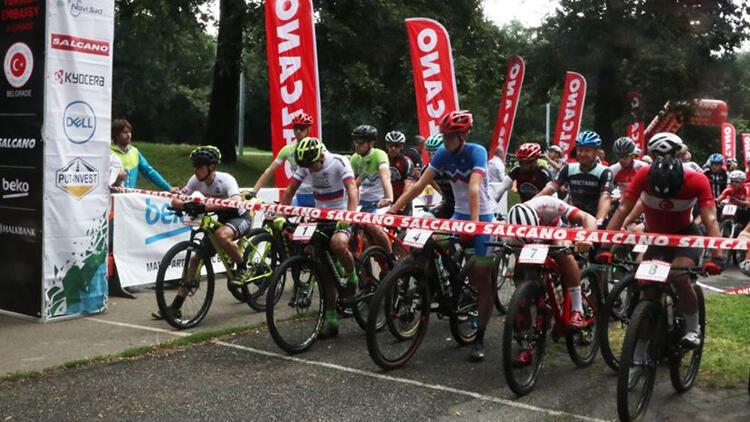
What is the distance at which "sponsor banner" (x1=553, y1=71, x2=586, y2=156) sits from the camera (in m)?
21.7

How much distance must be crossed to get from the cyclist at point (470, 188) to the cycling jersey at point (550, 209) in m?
0.50

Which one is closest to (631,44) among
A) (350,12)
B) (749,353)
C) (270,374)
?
(350,12)

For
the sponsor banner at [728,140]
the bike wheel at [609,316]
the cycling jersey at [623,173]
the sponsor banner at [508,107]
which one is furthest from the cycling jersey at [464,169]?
the sponsor banner at [728,140]

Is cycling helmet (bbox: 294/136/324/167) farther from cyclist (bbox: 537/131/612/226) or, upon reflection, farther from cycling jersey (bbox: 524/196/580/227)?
cyclist (bbox: 537/131/612/226)

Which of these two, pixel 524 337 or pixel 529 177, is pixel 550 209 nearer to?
pixel 524 337

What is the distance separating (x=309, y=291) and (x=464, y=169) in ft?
5.74

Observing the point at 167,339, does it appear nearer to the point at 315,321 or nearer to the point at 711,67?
the point at 315,321

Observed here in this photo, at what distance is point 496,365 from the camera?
6.92m

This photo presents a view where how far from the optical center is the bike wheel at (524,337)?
5801 mm

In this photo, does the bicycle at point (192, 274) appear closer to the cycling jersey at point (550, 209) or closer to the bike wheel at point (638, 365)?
the cycling jersey at point (550, 209)

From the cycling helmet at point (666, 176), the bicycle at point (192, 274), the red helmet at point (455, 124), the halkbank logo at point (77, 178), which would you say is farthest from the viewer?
the halkbank logo at point (77, 178)

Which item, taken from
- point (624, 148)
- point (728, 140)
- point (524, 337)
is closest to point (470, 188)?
point (524, 337)

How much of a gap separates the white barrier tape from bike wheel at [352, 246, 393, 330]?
0.49 meters

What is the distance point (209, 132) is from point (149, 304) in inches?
725
